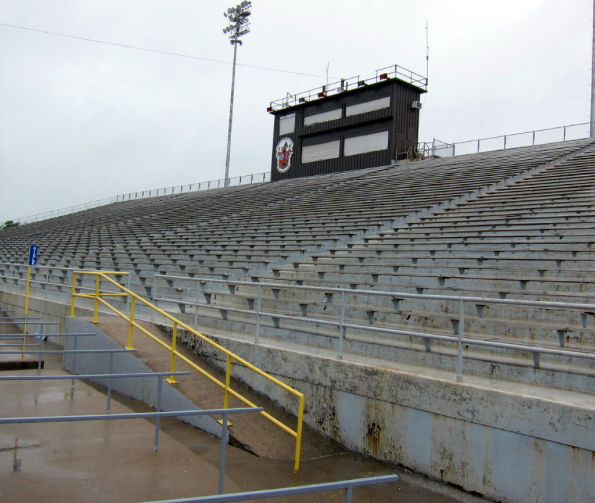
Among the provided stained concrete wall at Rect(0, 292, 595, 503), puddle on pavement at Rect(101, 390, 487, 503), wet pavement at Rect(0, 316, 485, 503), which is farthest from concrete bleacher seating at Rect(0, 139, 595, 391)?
wet pavement at Rect(0, 316, 485, 503)

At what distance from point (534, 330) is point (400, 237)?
4.67m

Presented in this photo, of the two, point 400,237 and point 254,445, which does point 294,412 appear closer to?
point 254,445

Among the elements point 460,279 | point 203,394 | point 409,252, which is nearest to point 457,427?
point 203,394

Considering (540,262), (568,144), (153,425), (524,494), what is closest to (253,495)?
(524,494)

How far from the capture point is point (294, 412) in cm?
566

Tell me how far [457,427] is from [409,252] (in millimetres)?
4626

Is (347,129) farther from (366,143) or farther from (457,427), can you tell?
(457,427)

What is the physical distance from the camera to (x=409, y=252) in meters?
8.67

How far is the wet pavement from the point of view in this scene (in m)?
4.09

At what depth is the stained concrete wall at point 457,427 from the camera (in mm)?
3730

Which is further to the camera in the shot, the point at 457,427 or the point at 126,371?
the point at 126,371

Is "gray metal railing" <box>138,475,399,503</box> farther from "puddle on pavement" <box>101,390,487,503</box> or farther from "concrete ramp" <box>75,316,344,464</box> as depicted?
"concrete ramp" <box>75,316,344,464</box>

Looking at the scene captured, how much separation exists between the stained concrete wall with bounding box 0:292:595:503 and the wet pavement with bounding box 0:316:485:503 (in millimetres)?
188

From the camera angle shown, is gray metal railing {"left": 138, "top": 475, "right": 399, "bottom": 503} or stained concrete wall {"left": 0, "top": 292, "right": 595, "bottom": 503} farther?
stained concrete wall {"left": 0, "top": 292, "right": 595, "bottom": 503}
